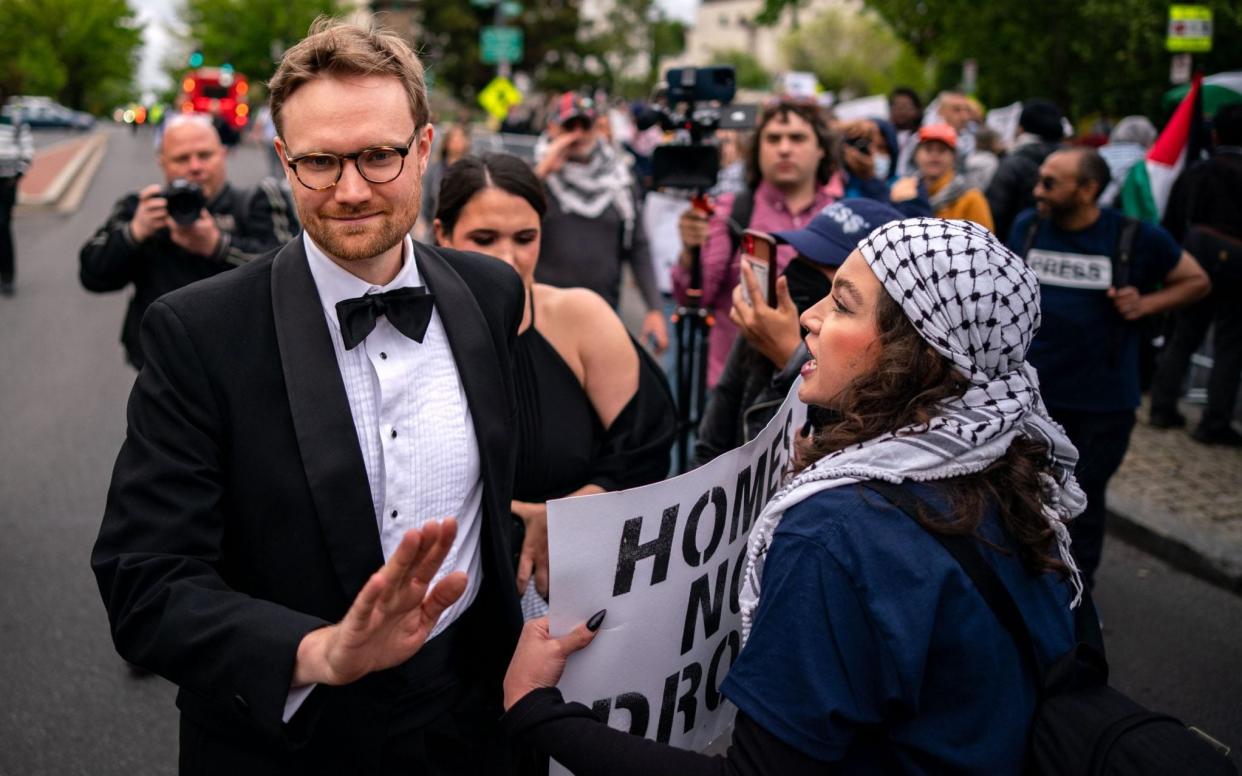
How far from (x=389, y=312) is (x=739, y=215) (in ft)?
10.3

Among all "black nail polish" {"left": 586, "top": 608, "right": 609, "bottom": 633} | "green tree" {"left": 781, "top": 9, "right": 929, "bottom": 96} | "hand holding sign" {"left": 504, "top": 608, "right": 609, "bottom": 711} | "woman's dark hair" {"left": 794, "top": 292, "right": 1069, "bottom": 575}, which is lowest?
"hand holding sign" {"left": 504, "top": 608, "right": 609, "bottom": 711}

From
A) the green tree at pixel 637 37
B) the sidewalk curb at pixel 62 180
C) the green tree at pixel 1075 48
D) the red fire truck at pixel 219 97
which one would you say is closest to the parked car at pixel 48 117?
the red fire truck at pixel 219 97

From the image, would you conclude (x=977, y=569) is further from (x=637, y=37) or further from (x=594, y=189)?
(x=637, y=37)

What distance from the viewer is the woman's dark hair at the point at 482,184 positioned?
288 centimetres

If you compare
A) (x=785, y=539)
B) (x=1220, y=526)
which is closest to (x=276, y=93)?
(x=785, y=539)

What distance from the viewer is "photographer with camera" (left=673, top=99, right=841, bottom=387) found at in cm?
459

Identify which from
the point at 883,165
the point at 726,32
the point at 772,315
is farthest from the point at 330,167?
the point at 726,32

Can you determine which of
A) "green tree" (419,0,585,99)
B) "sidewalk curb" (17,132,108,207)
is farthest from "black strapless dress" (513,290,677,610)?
"green tree" (419,0,585,99)

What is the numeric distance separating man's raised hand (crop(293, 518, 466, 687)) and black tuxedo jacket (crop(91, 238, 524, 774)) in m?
0.05

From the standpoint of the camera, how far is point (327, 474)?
1665mm

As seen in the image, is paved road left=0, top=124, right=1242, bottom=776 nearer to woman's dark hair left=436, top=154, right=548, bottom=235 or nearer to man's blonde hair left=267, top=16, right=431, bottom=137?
woman's dark hair left=436, top=154, right=548, bottom=235

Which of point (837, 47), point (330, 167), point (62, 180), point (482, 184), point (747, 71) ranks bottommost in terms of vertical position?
point (62, 180)

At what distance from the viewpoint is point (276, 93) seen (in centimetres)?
177

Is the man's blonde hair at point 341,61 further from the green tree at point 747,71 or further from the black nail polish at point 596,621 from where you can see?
the green tree at point 747,71
